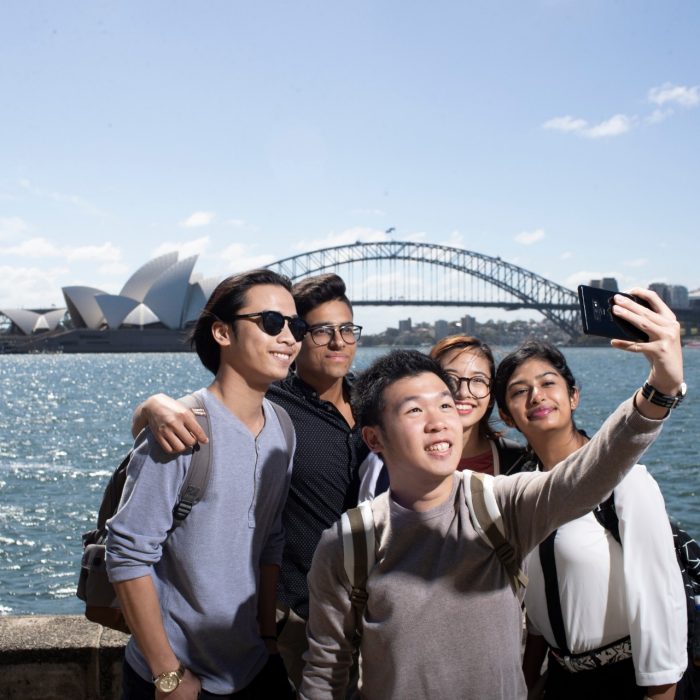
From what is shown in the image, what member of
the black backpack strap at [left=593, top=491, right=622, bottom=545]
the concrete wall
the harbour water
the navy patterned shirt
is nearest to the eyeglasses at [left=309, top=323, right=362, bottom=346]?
the navy patterned shirt

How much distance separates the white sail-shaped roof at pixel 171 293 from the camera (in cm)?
6156

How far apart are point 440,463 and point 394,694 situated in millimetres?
422

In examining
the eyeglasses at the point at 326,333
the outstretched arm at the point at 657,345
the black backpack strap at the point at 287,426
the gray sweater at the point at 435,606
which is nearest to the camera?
the outstretched arm at the point at 657,345

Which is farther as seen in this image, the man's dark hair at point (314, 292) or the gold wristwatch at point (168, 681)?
the man's dark hair at point (314, 292)

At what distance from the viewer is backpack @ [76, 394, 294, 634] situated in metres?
1.50

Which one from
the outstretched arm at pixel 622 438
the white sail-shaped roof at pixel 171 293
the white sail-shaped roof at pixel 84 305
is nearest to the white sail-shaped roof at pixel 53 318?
the white sail-shaped roof at pixel 84 305

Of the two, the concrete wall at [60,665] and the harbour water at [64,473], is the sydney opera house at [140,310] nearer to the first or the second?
the harbour water at [64,473]

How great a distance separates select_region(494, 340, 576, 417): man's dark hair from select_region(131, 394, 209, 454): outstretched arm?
76cm

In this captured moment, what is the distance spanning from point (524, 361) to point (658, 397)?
0.62 metres

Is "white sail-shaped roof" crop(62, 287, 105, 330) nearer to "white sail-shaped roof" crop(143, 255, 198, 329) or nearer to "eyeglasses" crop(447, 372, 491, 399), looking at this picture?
"white sail-shaped roof" crop(143, 255, 198, 329)

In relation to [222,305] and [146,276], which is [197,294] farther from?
[222,305]

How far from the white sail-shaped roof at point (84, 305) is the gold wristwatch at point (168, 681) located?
69585mm

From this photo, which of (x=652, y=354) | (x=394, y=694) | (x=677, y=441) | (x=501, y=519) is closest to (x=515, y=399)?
(x=501, y=519)

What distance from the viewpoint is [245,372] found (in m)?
1.69
